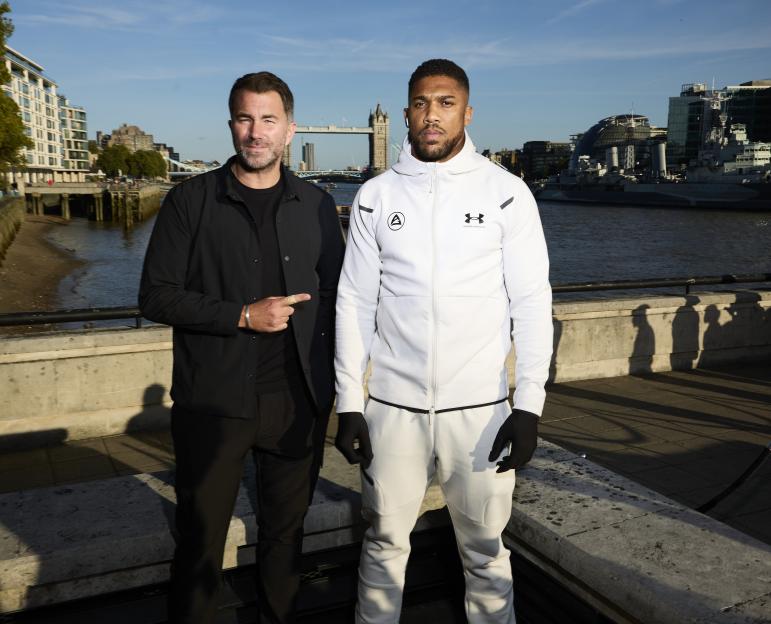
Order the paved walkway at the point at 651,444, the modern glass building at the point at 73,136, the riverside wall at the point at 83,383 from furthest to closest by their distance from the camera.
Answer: the modern glass building at the point at 73,136
the riverside wall at the point at 83,383
the paved walkway at the point at 651,444

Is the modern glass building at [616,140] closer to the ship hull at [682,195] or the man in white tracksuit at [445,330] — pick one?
the ship hull at [682,195]

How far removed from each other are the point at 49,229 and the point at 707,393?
208 ft

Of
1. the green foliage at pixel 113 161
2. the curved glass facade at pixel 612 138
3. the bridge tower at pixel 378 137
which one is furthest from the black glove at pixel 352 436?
the bridge tower at pixel 378 137

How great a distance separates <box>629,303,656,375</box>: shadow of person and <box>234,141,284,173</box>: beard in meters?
5.76

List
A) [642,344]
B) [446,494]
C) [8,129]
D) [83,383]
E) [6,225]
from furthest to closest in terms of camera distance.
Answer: [6,225] → [8,129] → [642,344] → [83,383] → [446,494]

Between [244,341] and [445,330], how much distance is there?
28.8 inches

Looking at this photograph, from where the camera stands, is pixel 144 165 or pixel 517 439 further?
pixel 144 165

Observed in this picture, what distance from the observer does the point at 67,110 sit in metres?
146

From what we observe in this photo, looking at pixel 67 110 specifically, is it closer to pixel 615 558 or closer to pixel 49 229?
pixel 49 229

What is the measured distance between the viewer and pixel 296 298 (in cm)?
256

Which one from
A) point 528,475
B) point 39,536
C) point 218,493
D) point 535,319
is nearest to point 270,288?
point 218,493

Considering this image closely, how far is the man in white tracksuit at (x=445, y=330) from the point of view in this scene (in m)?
2.54

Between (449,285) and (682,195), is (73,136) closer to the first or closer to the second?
(682,195)

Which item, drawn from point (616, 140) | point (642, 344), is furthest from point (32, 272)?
point (616, 140)
